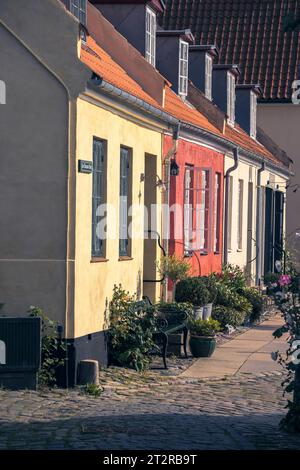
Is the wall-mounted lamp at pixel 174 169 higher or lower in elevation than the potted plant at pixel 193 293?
higher

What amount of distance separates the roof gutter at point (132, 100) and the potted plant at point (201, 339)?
303 centimetres

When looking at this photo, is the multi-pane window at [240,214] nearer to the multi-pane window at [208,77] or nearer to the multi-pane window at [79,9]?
the multi-pane window at [208,77]

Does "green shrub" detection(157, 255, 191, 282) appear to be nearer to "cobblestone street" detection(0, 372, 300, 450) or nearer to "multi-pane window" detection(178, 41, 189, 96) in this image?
"cobblestone street" detection(0, 372, 300, 450)

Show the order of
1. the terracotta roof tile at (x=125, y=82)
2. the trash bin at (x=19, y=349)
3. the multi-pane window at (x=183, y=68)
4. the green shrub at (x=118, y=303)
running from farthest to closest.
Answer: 1. the multi-pane window at (x=183, y=68)
2. the green shrub at (x=118, y=303)
3. the terracotta roof tile at (x=125, y=82)
4. the trash bin at (x=19, y=349)

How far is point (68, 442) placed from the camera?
31.9 feet

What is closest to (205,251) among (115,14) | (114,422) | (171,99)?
(171,99)

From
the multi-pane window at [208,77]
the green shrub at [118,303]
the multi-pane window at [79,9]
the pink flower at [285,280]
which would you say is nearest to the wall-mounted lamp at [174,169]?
the multi-pane window at [79,9]

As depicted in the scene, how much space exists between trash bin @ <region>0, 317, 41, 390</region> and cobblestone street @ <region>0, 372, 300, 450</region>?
0.88ft

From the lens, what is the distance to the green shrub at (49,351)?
13031mm

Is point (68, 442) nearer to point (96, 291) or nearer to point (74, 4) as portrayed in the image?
point (96, 291)

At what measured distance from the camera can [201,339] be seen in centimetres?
1650

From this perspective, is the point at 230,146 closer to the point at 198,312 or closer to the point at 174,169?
the point at 174,169

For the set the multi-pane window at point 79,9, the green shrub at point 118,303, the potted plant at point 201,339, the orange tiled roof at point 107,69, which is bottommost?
the potted plant at point 201,339

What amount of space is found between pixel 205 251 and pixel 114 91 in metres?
8.17
